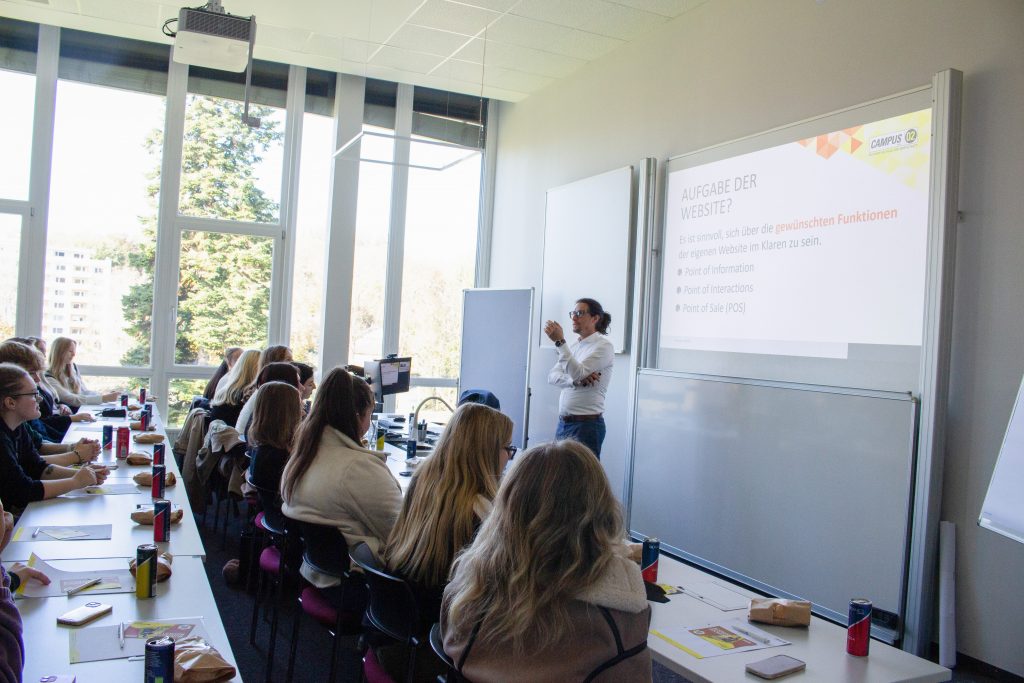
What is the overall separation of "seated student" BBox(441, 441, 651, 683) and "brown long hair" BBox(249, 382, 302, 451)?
197cm

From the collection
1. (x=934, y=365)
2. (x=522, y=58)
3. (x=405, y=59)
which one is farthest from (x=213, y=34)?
(x=934, y=365)

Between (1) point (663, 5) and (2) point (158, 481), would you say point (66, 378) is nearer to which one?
(2) point (158, 481)

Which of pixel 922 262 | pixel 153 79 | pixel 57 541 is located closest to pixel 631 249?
pixel 922 262

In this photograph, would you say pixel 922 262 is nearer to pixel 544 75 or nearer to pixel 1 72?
pixel 544 75

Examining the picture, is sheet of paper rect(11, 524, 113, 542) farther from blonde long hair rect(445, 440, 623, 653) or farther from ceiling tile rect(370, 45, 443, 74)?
ceiling tile rect(370, 45, 443, 74)

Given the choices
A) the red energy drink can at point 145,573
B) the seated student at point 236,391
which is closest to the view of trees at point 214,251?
the seated student at point 236,391

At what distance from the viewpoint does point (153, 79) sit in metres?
7.16

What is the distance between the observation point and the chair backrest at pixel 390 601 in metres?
2.02

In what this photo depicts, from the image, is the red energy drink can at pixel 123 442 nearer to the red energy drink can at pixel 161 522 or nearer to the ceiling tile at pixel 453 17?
the red energy drink can at pixel 161 522

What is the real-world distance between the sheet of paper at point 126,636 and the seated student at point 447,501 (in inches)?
19.9

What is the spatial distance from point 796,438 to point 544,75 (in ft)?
13.3

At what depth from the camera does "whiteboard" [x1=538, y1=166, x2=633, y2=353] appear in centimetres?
575

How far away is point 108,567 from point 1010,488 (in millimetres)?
2935

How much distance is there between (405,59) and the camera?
6.78 meters
